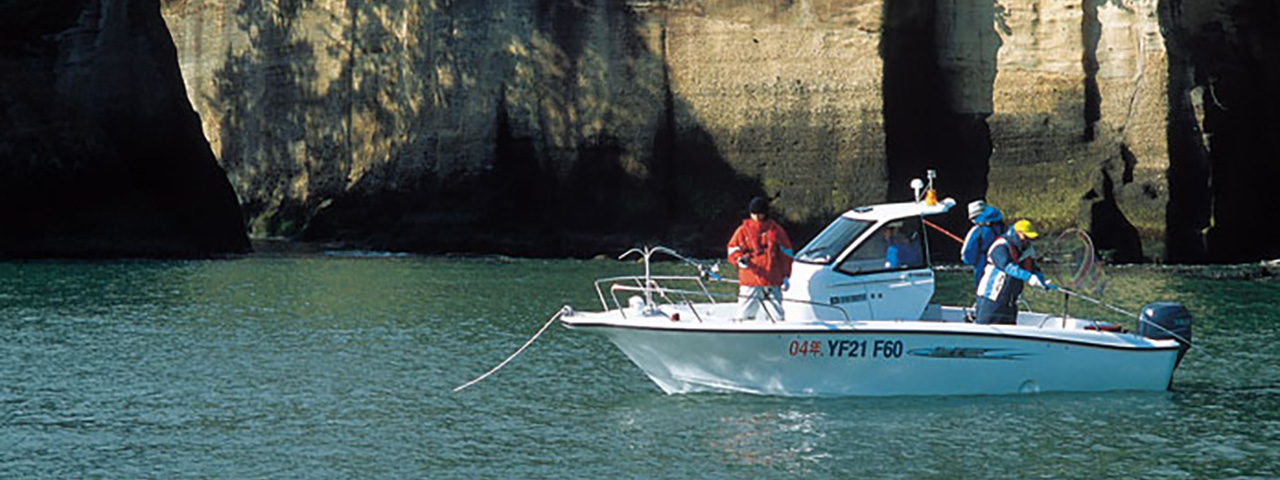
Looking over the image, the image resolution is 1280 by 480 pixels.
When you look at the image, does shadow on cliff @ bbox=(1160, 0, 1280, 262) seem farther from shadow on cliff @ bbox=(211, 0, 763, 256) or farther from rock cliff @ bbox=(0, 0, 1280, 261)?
shadow on cliff @ bbox=(211, 0, 763, 256)

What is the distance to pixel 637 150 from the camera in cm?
3725

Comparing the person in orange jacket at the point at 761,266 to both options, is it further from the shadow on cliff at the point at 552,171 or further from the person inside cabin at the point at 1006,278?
the shadow on cliff at the point at 552,171

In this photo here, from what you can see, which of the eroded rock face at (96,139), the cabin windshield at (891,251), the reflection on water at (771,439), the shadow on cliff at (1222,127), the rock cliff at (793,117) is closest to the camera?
the reflection on water at (771,439)

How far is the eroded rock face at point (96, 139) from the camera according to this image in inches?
1353

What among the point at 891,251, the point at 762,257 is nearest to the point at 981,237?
the point at 891,251

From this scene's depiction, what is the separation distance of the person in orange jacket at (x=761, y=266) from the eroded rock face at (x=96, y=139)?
72.8 feet

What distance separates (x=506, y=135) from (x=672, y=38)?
444cm

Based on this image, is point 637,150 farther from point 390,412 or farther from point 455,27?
point 390,412

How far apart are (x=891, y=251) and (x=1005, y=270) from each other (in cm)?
101

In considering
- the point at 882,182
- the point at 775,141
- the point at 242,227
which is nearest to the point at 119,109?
the point at 242,227

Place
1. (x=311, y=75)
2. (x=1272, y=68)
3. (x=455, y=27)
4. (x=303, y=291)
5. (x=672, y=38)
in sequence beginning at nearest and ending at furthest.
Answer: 1. (x=303, y=291)
2. (x=1272, y=68)
3. (x=672, y=38)
4. (x=455, y=27)
5. (x=311, y=75)

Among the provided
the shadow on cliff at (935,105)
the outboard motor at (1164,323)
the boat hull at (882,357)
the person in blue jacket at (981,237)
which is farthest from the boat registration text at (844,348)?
the shadow on cliff at (935,105)

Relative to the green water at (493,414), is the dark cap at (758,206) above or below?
above

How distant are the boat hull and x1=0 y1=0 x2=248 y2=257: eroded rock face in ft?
72.6
